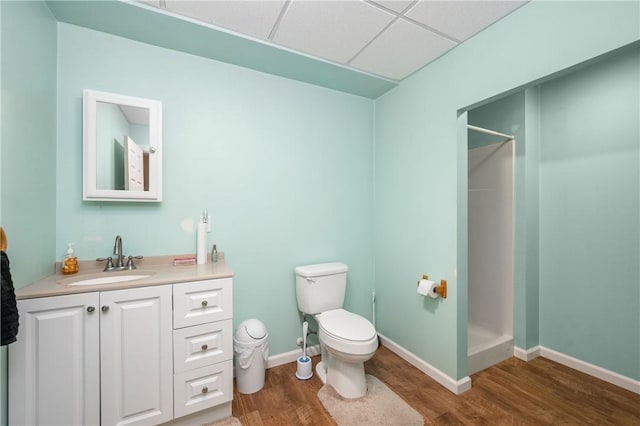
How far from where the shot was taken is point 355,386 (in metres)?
1.73

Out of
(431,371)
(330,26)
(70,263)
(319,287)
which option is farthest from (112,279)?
(431,371)

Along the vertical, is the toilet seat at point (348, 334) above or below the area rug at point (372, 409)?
above

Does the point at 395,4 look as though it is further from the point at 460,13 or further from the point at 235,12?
the point at 235,12

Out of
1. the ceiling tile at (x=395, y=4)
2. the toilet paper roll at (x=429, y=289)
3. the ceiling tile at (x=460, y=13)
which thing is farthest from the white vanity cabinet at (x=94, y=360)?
the ceiling tile at (x=460, y=13)

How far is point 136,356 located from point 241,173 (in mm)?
1278

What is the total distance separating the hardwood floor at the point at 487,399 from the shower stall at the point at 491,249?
229mm

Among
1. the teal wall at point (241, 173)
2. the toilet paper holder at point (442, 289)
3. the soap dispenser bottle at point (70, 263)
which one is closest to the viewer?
the soap dispenser bottle at point (70, 263)

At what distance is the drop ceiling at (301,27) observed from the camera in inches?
56.3

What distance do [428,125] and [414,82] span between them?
0.41 m

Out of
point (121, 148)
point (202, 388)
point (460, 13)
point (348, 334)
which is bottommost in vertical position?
point (202, 388)

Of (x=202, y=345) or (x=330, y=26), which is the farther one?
(x=330, y=26)

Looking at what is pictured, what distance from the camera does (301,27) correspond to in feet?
5.22

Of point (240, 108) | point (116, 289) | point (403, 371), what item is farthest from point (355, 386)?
point (240, 108)

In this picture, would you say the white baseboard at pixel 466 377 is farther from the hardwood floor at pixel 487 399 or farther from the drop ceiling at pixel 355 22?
the drop ceiling at pixel 355 22
